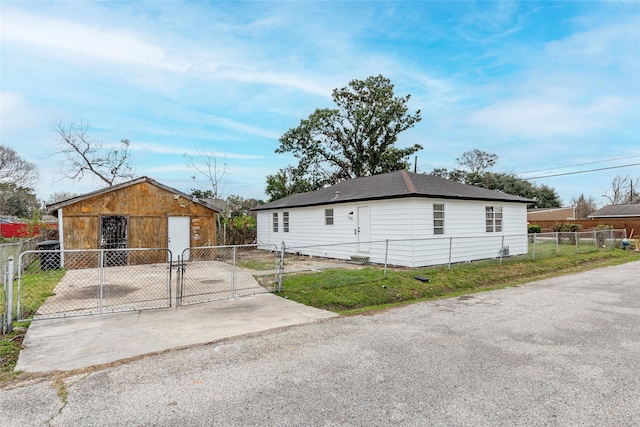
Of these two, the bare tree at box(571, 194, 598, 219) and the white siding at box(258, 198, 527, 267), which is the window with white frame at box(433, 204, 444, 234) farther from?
the bare tree at box(571, 194, 598, 219)

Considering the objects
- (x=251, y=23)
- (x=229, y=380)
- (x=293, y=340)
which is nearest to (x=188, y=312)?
(x=293, y=340)

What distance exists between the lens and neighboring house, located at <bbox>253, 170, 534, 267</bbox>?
12102mm

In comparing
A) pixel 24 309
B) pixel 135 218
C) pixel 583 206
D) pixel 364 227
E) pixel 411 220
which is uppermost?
pixel 583 206

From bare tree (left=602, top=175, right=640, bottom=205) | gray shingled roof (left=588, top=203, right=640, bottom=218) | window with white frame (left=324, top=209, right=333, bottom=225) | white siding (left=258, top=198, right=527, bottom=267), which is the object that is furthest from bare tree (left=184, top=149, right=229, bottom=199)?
bare tree (left=602, top=175, right=640, bottom=205)

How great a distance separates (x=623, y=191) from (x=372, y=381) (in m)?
67.5

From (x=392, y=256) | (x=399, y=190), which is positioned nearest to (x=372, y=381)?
(x=392, y=256)

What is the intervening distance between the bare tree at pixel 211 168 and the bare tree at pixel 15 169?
17718mm

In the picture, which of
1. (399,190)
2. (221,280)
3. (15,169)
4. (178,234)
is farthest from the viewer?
(15,169)

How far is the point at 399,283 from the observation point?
8.98 metres

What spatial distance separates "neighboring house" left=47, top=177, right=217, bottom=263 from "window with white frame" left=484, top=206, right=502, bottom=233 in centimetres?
1191

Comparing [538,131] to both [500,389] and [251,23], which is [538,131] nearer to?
[251,23]

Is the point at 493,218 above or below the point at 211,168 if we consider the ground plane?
below

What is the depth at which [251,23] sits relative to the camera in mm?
11812

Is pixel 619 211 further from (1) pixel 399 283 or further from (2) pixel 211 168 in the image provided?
(2) pixel 211 168
